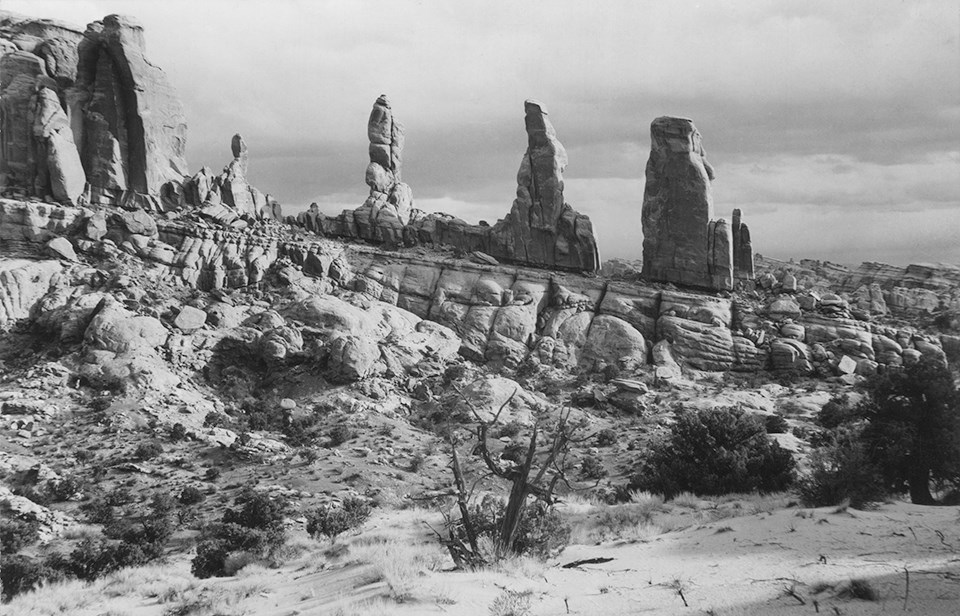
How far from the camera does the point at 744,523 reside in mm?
19109

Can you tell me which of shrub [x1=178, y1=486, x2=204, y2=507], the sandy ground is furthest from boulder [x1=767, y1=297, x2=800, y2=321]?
shrub [x1=178, y1=486, x2=204, y2=507]

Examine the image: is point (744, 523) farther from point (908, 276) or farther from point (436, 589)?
point (908, 276)

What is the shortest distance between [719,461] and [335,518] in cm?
1674

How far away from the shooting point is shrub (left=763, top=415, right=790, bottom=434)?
1602 inches

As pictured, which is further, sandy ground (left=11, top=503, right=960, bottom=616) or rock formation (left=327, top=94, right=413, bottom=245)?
rock formation (left=327, top=94, right=413, bottom=245)

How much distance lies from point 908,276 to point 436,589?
268 ft

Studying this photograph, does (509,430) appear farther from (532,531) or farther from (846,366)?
(846,366)

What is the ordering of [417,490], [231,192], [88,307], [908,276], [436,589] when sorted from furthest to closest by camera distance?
[908,276], [231,192], [88,307], [417,490], [436,589]

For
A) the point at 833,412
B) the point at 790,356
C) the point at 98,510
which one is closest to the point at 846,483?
the point at 833,412

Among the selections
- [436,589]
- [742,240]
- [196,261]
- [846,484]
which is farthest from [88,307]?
[742,240]

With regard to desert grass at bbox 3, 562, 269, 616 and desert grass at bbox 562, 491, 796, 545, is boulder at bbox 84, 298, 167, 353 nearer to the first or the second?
desert grass at bbox 3, 562, 269, 616

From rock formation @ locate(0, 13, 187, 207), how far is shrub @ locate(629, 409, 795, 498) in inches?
1899

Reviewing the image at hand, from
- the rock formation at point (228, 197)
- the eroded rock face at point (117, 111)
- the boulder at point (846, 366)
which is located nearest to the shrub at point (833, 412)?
the boulder at point (846, 366)

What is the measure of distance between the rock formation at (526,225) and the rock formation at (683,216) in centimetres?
632
